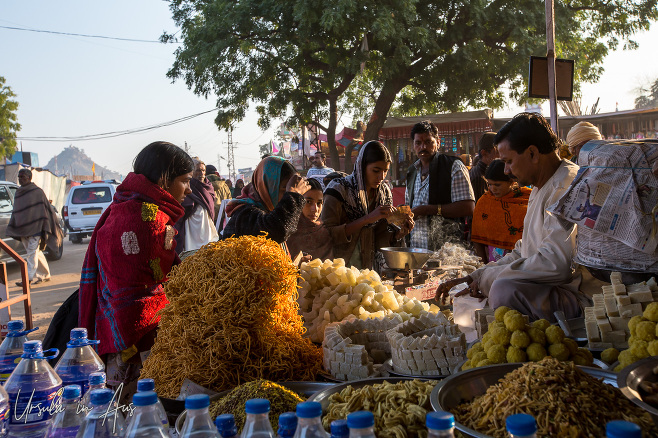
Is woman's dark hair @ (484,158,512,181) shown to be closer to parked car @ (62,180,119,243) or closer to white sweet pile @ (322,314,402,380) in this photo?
white sweet pile @ (322,314,402,380)

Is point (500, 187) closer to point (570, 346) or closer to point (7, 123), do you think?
point (570, 346)

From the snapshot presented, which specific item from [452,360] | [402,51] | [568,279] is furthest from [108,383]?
[402,51]

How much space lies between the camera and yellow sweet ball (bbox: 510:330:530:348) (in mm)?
1822

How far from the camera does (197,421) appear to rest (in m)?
1.22

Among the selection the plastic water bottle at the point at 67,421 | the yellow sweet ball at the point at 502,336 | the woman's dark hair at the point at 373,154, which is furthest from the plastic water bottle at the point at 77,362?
the woman's dark hair at the point at 373,154

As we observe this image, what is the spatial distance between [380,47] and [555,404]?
13.9 meters

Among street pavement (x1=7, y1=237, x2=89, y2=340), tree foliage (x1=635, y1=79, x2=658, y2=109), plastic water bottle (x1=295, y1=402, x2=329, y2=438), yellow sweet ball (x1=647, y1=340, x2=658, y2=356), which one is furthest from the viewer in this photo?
tree foliage (x1=635, y1=79, x2=658, y2=109)

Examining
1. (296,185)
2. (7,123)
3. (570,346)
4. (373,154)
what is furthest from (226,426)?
(7,123)

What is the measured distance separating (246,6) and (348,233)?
1093 cm

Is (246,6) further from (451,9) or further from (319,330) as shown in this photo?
(319,330)

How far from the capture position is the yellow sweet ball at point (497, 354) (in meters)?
1.84

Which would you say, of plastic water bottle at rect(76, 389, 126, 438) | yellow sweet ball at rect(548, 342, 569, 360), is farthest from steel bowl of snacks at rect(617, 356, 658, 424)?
plastic water bottle at rect(76, 389, 126, 438)

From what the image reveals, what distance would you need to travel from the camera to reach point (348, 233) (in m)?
4.34

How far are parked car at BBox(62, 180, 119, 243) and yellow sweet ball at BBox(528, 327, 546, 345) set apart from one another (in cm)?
1817
